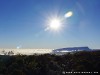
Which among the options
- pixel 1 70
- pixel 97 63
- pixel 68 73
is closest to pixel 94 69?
pixel 97 63

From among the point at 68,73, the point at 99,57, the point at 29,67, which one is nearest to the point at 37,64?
the point at 29,67

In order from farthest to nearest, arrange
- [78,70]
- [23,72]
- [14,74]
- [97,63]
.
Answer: [97,63] → [78,70] → [23,72] → [14,74]

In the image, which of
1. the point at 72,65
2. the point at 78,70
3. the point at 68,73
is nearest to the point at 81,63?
the point at 72,65

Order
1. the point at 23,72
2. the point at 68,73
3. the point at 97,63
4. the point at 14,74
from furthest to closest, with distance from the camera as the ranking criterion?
the point at 97,63 → the point at 68,73 → the point at 23,72 → the point at 14,74

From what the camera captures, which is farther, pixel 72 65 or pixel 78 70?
pixel 72 65

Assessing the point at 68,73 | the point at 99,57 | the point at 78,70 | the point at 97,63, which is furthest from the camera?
the point at 99,57

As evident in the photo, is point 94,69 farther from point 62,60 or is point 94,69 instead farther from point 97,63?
point 62,60

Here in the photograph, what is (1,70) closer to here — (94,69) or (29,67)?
(29,67)

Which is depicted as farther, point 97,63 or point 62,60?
point 62,60

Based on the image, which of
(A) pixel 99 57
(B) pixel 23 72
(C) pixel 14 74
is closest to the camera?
(C) pixel 14 74
